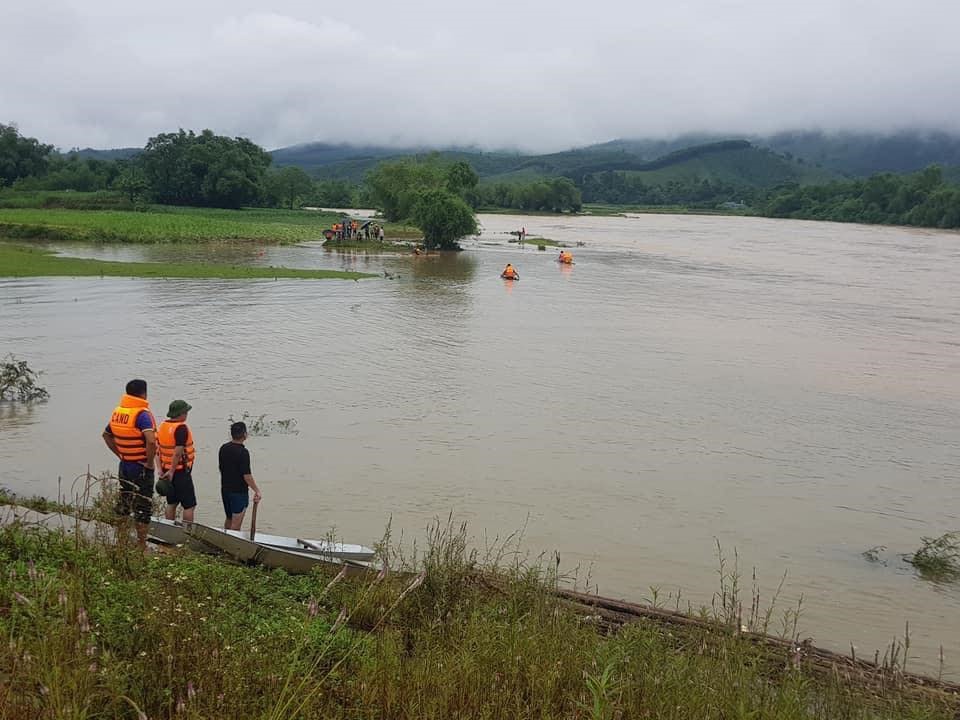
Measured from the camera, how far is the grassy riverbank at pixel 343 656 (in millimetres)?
4379

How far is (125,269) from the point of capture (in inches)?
1624

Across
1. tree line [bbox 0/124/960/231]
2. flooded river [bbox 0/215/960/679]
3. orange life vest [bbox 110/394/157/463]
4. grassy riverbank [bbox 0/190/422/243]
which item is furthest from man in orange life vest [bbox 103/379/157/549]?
tree line [bbox 0/124/960/231]

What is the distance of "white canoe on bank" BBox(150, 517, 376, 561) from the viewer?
350 inches

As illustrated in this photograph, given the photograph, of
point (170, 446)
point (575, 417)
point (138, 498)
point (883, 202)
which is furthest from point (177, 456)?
point (883, 202)

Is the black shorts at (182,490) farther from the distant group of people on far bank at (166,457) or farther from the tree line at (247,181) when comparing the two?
the tree line at (247,181)

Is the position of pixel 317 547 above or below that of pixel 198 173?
below

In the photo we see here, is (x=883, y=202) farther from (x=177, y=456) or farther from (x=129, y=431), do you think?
(x=129, y=431)

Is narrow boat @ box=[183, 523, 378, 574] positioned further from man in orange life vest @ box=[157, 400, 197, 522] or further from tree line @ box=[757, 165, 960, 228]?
tree line @ box=[757, 165, 960, 228]

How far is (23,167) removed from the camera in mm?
117562

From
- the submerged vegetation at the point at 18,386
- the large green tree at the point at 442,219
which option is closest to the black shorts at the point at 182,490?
the submerged vegetation at the point at 18,386

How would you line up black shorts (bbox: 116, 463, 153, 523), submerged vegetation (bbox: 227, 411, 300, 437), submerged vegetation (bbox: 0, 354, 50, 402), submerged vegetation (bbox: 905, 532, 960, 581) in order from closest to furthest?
black shorts (bbox: 116, 463, 153, 523) → submerged vegetation (bbox: 905, 532, 960, 581) → submerged vegetation (bbox: 227, 411, 300, 437) → submerged vegetation (bbox: 0, 354, 50, 402)

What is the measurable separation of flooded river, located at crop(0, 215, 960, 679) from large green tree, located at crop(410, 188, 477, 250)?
22.2 meters

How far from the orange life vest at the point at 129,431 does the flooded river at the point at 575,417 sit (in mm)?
2779

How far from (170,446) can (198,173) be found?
10264 cm
